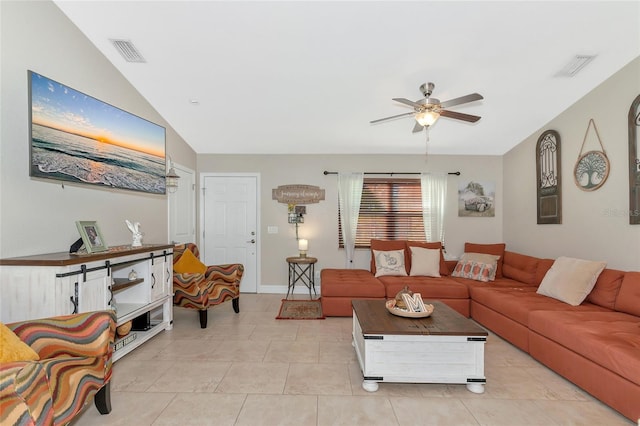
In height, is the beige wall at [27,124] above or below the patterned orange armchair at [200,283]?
above

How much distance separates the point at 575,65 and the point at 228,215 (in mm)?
4959

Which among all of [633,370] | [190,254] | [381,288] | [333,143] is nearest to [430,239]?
[381,288]

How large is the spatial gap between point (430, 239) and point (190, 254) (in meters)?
A: 3.75

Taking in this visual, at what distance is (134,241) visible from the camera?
323cm

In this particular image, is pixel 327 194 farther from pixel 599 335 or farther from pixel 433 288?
pixel 599 335

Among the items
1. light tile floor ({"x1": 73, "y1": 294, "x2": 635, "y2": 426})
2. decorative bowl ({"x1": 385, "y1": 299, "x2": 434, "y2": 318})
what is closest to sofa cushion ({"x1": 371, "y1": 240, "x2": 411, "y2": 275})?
light tile floor ({"x1": 73, "y1": 294, "x2": 635, "y2": 426})

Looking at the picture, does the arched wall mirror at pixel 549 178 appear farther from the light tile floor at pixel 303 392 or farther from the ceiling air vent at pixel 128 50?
the ceiling air vent at pixel 128 50

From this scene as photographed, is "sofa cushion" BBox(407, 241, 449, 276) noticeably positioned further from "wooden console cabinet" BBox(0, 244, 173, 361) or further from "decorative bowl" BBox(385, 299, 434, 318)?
"wooden console cabinet" BBox(0, 244, 173, 361)

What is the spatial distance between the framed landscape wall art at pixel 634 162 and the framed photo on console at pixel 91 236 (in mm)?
4954

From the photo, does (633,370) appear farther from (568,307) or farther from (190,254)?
(190,254)

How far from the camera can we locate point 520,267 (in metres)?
4.14

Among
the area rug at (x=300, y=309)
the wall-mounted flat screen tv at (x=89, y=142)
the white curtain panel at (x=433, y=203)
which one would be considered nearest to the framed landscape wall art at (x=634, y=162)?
the white curtain panel at (x=433, y=203)

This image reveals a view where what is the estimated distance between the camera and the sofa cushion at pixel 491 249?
449 cm

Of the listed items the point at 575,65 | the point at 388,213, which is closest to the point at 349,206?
the point at 388,213
